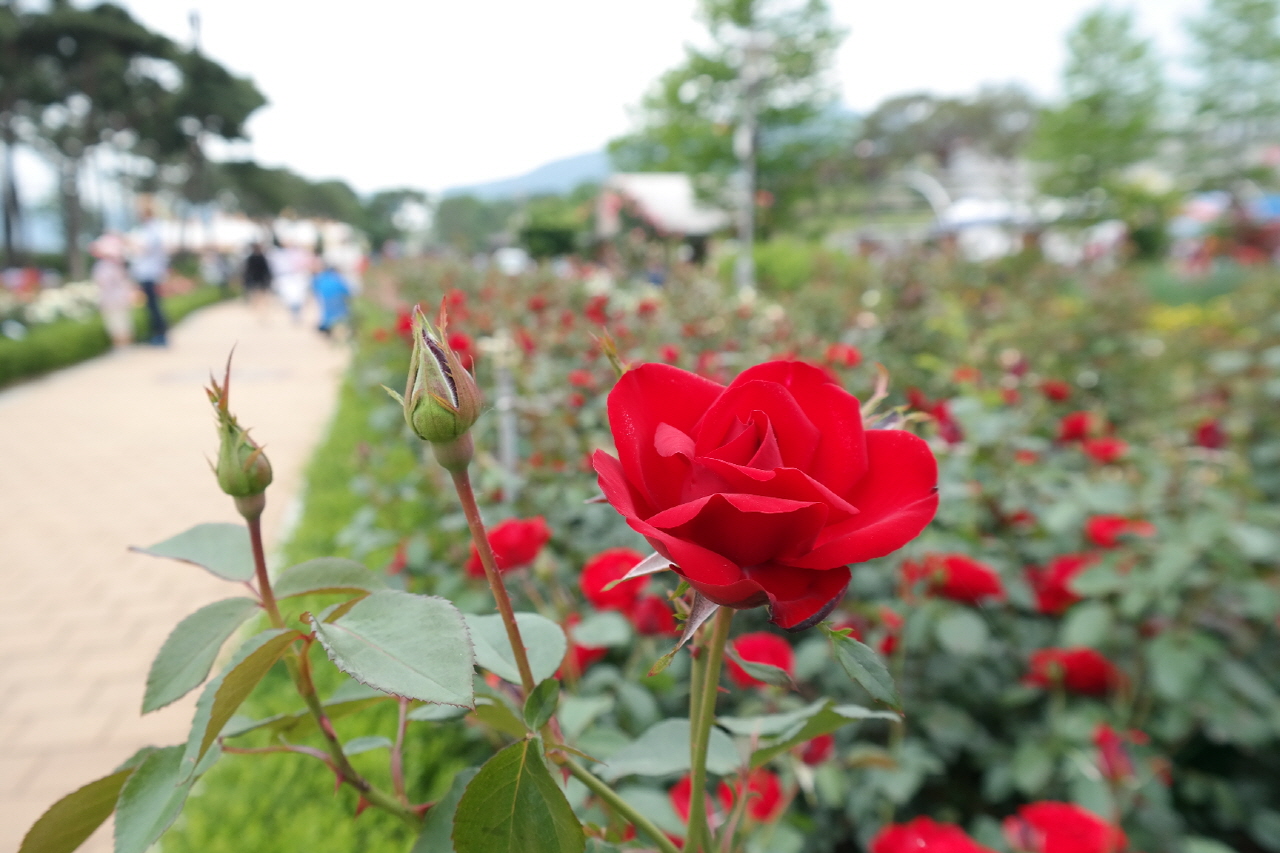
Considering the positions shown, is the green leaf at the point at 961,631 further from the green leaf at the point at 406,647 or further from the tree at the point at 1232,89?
the tree at the point at 1232,89

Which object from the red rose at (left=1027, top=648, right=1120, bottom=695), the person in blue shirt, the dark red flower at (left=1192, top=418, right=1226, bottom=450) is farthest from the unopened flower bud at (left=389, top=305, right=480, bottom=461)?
the person in blue shirt

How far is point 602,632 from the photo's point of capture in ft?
3.47

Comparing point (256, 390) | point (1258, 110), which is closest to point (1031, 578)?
point (256, 390)

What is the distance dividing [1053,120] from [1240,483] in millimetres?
22723

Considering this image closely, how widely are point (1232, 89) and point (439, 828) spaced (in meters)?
28.2

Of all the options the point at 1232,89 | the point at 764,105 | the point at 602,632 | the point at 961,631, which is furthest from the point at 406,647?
the point at 1232,89

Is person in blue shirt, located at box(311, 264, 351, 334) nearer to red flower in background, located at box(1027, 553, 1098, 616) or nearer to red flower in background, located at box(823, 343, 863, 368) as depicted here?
red flower in background, located at box(823, 343, 863, 368)

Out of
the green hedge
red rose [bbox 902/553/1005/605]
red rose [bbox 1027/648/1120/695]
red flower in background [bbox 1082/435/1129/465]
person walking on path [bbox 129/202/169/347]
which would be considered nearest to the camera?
red rose [bbox 902/553/1005/605]

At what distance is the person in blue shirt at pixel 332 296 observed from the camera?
875 centimetres

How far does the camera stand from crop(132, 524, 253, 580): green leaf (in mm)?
443

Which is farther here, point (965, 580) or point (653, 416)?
point (965, 580)

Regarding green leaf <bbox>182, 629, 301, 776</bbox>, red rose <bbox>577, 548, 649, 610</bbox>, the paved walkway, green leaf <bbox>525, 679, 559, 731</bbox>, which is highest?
green leaf <bbox>182, 629, 301, 776</bbox>

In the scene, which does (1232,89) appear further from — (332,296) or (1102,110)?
(332,296)

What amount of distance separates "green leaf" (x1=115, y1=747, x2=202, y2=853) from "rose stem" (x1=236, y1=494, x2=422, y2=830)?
0.06 metres
